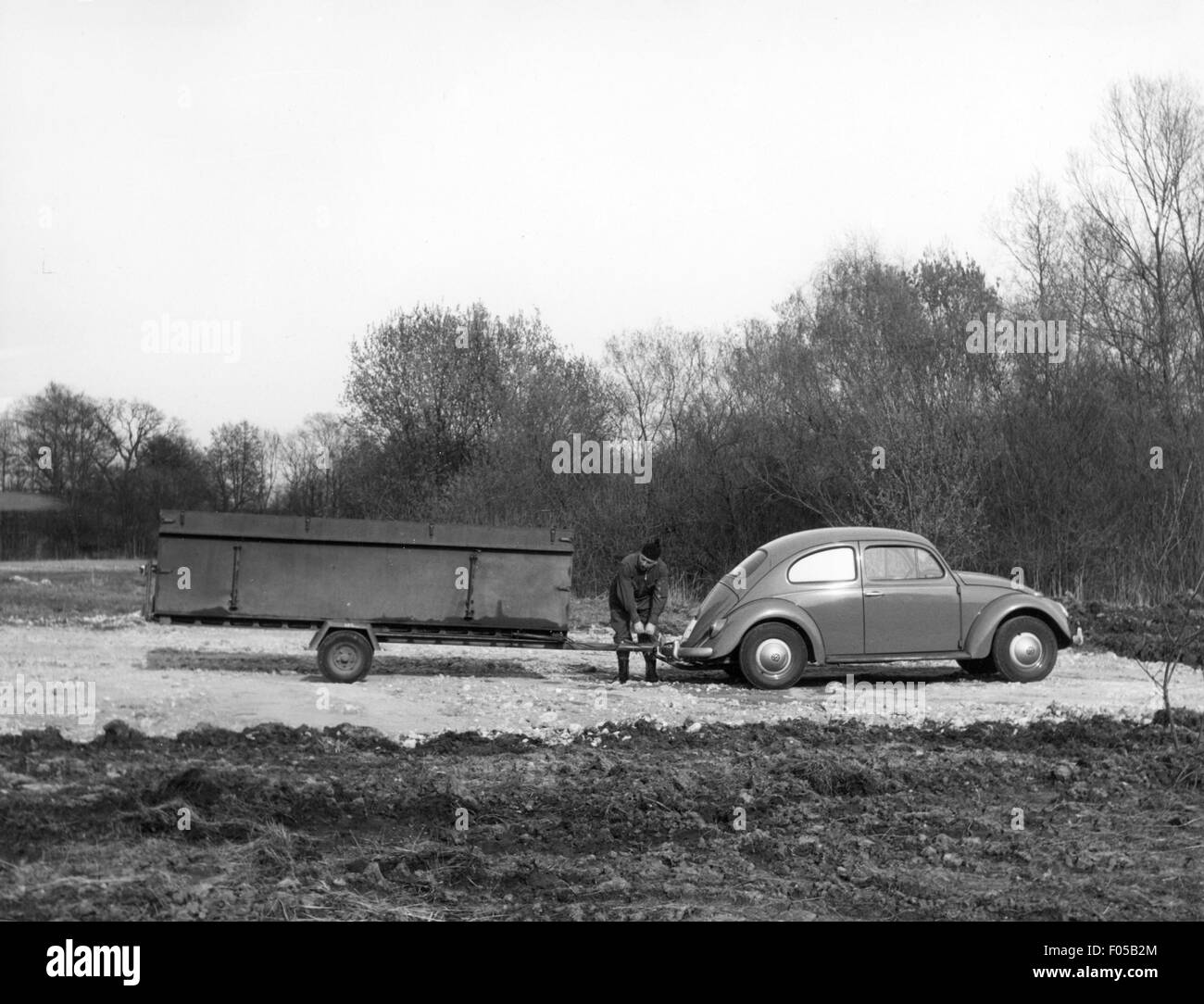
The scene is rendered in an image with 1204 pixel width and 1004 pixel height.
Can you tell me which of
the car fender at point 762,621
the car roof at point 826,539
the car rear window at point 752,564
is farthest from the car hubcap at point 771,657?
the car roof at point 826,539

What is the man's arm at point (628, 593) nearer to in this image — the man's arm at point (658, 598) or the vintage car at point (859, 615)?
the man's arm at point (658, 598)

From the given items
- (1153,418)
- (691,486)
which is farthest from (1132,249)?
(691,486)

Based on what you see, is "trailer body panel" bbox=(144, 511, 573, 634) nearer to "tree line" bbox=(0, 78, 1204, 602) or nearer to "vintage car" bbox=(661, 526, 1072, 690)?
"vintage car" bbox=(661, 526, 1072, 690)

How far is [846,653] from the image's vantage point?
13.9 metres

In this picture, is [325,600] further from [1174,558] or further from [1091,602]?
[1174,558]

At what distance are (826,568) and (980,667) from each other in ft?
7.91

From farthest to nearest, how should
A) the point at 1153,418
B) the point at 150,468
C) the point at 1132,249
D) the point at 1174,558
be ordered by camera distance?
the point at 150,468 → the point at 1132,249 → the point at 1153,418 → the point at 1174,558

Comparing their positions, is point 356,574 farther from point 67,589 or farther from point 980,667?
point 67,589

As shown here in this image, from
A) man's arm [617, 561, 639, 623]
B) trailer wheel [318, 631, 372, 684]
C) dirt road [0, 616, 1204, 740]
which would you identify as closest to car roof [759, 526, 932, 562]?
dirt road [0, 616, 1204, 740]

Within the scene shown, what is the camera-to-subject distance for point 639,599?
15.5m

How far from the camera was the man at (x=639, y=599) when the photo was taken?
585 inches

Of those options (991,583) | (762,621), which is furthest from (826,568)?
(991,583)
